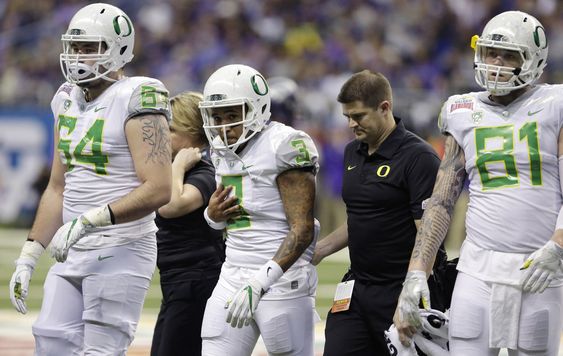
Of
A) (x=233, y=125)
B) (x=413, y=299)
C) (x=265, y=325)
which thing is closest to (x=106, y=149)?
(x=233, y=125)

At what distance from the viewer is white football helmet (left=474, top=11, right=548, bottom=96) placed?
14.8ft

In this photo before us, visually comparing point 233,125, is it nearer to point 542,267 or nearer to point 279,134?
point 279,134

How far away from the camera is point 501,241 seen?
14.6ft

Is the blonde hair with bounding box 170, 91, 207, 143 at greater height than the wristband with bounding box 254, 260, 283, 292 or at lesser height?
greater

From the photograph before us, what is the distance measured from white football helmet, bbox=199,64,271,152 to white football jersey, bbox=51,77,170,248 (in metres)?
0.22

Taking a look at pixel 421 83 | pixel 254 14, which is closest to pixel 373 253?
pixel 421 83

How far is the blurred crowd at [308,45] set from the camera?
1554 centimetres

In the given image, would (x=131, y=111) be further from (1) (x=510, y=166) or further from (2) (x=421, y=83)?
(2) (x=421, y=83)

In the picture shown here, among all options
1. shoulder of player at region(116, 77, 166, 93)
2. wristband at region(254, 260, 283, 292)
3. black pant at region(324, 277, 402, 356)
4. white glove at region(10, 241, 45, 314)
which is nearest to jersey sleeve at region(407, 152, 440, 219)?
black pant at region(324, 277, 402, 356)

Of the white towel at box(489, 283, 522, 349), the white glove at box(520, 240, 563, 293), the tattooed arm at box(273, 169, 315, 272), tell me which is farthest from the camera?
the tattooed arm at box(273, 169, 315, 272)

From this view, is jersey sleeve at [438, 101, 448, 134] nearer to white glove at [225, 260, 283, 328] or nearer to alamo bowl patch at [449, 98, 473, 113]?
alamo bowl patch at [449, 98, 473, 113]

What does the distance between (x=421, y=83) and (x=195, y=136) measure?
10274 millimetres

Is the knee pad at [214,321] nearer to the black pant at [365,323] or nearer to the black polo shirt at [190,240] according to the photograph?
the black pant at [365,323]

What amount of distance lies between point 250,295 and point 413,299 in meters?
0.65
